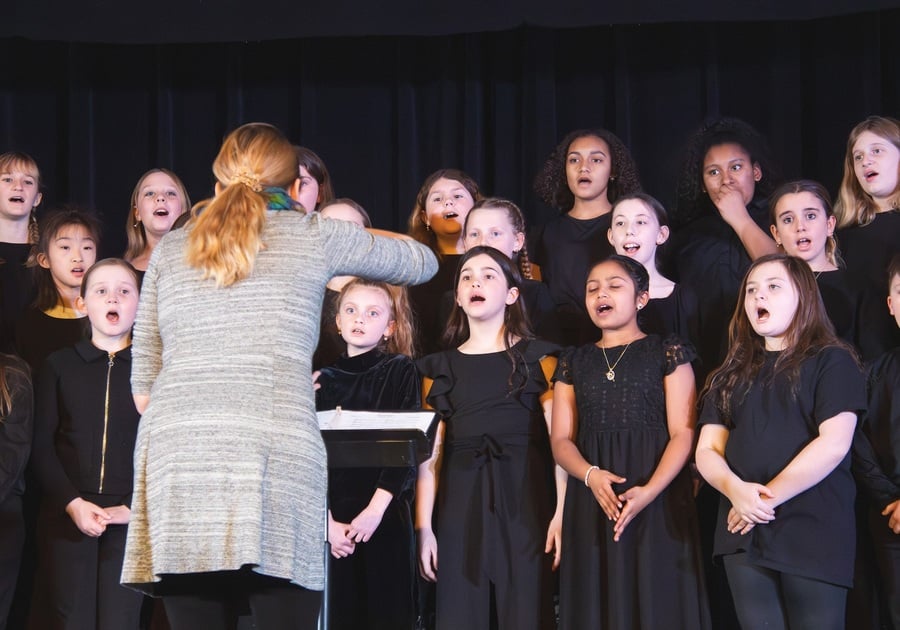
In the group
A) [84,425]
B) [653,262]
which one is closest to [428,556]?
[84,425]

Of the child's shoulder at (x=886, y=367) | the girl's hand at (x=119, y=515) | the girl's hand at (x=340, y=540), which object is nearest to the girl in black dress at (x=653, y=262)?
the child's shoulder at (x=886, y=367)

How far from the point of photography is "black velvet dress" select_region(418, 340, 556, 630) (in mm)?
3293

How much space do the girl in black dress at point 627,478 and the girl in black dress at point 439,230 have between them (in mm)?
851

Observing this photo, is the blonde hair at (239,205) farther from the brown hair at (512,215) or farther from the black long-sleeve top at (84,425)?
the brown hair at (512,215)

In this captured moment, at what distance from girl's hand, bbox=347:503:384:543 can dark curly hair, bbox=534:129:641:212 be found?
178 centimetres

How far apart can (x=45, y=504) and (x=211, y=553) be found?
5.41 feet

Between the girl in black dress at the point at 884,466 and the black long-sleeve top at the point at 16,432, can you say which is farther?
the black long-sleeve top at the point at 16,432

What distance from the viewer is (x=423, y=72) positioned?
210 inches

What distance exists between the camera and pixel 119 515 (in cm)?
344

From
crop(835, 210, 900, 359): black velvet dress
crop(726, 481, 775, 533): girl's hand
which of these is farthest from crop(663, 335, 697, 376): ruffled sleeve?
crop(835, 210, 900, 359): black velvet dress

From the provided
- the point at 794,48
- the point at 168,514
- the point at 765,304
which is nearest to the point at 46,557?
the point at 168,514

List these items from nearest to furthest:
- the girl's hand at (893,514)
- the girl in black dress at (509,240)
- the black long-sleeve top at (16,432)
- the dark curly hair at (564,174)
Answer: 1. the girl's hand at (893,514)
2. the black long-sleeve top at (16,432)
3. the girl in black dress at (509,240)
4. the dark curly hair at (564,174)

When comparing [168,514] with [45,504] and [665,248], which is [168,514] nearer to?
[45,504]

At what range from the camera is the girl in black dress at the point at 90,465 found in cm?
344
